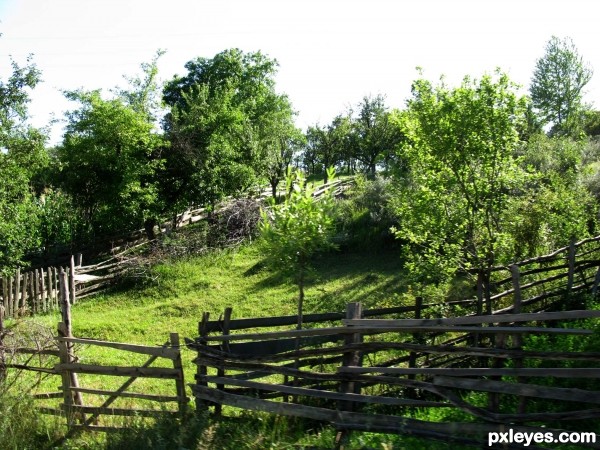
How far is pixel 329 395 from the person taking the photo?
207 inches

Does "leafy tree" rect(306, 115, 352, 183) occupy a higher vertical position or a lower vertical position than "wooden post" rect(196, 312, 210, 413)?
higher

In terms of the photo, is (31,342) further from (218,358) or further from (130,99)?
(130,99)

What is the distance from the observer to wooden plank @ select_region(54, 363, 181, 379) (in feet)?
20.7

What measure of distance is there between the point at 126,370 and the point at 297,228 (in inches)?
108

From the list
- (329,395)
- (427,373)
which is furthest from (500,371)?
(329,395)

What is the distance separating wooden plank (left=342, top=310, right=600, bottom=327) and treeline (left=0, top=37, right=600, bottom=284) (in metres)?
3.70

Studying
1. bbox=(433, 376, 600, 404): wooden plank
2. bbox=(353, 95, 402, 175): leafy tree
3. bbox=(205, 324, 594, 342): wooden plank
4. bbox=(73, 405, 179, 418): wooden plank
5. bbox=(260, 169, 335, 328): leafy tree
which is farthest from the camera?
bbox=(353, 95, 402, 175): leafy tree

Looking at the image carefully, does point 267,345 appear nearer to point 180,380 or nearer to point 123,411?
point 180,380

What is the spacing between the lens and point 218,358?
6219 millimetres

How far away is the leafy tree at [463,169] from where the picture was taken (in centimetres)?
820

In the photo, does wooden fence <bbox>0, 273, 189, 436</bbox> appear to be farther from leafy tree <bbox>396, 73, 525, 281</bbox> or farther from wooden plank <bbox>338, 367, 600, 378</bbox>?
leafy tree <bbox>396, 73, 525, 281</bbox>

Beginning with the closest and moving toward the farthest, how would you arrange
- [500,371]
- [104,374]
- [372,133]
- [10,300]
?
[500,371]
[104,374]
[10,300]
[372,133]

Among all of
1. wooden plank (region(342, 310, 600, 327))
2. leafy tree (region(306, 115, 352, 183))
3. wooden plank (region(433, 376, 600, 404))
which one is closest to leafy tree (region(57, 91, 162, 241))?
wooden plank (region(342, 310, 600, 327))

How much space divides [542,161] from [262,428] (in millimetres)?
15376
